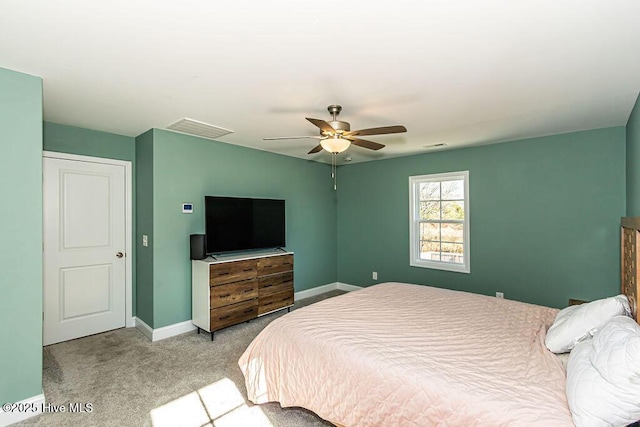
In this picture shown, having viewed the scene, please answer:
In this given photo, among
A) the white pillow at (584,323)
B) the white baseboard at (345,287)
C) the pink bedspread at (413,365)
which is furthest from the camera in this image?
the white baseboard at (345,287)

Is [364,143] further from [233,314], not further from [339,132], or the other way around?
[233,314]

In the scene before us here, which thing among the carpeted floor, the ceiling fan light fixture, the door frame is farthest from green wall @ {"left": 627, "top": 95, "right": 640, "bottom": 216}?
the door frame

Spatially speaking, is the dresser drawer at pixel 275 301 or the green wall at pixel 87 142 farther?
the dresser drawer at pixel 275 301

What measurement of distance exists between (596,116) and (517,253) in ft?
5.81

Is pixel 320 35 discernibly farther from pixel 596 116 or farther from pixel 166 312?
pixel 166 312

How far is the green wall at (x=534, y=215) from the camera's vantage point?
338 cm

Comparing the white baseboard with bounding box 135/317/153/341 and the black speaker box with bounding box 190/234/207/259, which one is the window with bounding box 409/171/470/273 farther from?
the white baseboard with bounding box 135/317/153/341

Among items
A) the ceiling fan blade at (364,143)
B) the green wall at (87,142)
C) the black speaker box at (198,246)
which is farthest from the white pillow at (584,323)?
the green wall at (87,142)

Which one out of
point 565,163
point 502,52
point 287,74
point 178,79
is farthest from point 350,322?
point 565,163

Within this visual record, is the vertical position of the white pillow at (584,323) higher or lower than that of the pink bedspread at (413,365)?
higher

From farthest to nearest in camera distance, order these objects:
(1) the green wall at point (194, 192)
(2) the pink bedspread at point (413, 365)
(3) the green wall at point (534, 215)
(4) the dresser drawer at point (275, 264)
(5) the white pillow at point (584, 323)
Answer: (4) the dresser drawer at point (275, 264) < (1) the green wall at point (194, 192) < (3) the green wall at point (534, 215) < (5) the white pillow at point (584, 323) < (2) the pink bedspread at point (413, 365)

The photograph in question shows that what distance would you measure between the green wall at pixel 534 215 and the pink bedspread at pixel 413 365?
1.55 metres

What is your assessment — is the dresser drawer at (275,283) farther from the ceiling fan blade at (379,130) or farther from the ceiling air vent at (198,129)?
the ceiling fan blade at (379,130)

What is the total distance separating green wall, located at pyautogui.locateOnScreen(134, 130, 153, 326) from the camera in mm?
3520
